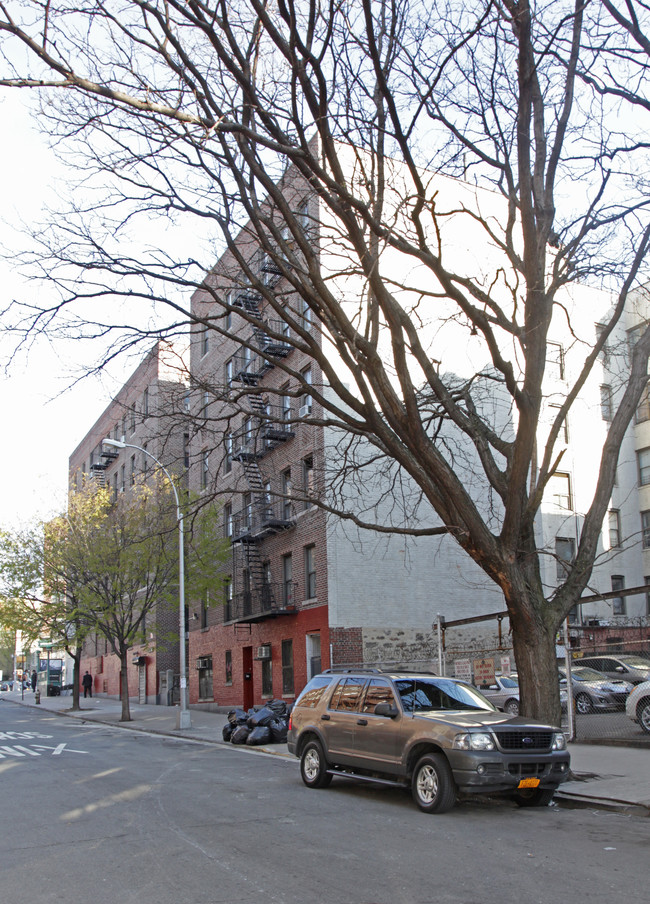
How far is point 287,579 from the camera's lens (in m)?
28.6

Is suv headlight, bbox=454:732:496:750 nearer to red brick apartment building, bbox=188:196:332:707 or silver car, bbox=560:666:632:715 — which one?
silver car, bbox=560:666:632:715

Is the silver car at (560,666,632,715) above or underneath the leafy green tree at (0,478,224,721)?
underneath

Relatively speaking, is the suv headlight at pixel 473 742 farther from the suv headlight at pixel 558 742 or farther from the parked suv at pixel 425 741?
the suv headlight at pixel 558 742

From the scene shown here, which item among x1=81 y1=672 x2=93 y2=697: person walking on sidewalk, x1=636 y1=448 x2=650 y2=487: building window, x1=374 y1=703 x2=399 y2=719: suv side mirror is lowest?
x1=81 y1=672 x2=93 y2=697: person walking on sidewalk

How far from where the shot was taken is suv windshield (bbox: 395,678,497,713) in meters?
10.7

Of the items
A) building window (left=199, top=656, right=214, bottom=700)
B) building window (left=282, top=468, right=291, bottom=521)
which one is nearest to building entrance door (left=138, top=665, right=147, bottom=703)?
building window (left=199, top=656, right=214, bottom=700)

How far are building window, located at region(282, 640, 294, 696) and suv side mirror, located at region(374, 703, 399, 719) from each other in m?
17.2

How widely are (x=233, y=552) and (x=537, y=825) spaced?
23.6m

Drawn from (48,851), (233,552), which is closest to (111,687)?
(233,552)

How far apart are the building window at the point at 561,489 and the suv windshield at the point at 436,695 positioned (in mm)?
23078

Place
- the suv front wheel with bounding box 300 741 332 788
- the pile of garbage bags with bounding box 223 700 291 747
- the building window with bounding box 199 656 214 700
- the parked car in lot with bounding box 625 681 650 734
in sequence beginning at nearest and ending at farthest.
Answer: the suv front wheel with bounding box 300 741 332 788, the parked car in lot with bounding box 625 681 650 734, the pile of garbage bags with bounding box 223 700 291 747, the building window with bounding box 199 656 214 700

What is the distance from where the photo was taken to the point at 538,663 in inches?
471

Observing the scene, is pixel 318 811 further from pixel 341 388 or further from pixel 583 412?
pixel 583 412

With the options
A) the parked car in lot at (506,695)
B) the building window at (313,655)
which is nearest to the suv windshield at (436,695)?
the parked car in lot at (506,695)
